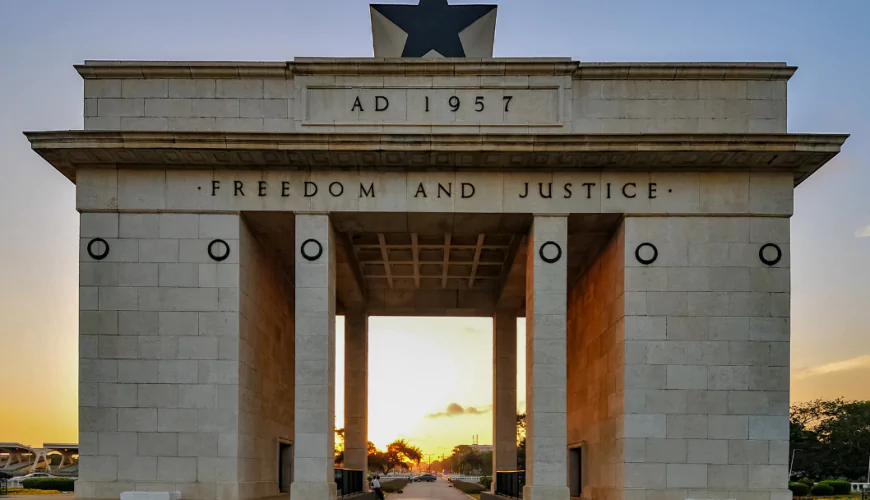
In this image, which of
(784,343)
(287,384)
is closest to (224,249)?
(287,384)

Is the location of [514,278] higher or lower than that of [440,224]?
lower

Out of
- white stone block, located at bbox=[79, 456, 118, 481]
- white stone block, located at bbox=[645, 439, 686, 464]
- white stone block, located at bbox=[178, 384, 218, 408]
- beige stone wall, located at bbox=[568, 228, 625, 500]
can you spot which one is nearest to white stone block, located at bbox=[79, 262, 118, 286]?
white stone block, located at bbox=[178, 384, 218, 408]

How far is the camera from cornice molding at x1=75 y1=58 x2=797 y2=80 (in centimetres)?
2377

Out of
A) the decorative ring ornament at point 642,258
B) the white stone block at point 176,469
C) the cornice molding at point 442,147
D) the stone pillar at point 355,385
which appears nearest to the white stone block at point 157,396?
the white stone block at point 176,469

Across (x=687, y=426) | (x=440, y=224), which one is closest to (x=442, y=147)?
(x=440, y=224)

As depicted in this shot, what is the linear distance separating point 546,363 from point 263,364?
32.8 feet

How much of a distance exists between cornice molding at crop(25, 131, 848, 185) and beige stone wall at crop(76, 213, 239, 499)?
210cm

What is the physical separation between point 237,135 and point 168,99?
3378 mm

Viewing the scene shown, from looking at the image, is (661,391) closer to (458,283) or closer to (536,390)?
(536,390)

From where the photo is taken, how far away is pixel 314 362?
2300 centimetres

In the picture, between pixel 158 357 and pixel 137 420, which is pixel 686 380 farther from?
pixel 137 420

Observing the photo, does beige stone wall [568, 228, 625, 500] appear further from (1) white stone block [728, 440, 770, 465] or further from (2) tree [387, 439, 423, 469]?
(2) tree [387, 439, 423, 469]

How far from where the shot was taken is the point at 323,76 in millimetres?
23984

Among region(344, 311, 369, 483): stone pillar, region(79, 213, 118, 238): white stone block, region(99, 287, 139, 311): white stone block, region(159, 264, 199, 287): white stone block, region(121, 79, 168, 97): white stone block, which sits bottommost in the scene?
region(344, 311, 369, 483): stone pillar
